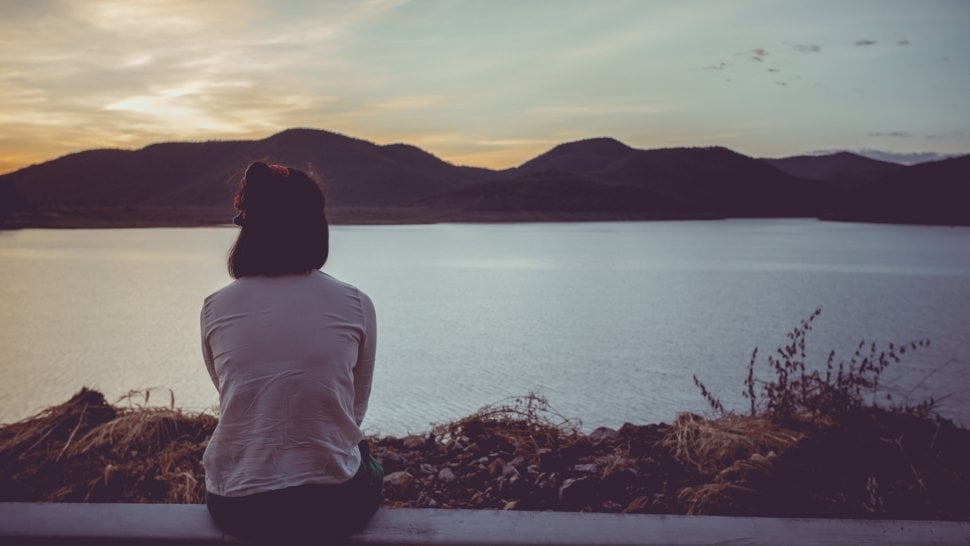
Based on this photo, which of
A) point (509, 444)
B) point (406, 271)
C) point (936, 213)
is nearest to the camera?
point (509, 444)

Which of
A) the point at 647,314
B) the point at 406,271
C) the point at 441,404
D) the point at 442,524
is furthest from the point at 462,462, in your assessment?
the point at 406,271

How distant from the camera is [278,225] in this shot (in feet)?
6.22

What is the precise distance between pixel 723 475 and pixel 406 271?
→ 69.2ft

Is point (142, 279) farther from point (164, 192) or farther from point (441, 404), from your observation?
point (164, 192)

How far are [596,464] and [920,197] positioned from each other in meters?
93.3

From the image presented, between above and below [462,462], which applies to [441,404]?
below

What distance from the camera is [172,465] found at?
147 inches

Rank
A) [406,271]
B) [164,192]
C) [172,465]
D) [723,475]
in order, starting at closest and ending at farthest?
[723,475] < [172,465] < [406,271] < [164,192]

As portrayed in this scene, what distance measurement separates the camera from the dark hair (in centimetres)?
186

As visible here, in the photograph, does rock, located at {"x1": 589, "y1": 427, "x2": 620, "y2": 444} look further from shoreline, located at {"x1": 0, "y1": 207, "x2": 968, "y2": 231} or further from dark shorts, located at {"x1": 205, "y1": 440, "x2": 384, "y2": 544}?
shoreline, located at {"x1": 0, "y1": 207, "x2": 968, "y2": 231}

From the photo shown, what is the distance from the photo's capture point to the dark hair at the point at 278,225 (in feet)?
6.11

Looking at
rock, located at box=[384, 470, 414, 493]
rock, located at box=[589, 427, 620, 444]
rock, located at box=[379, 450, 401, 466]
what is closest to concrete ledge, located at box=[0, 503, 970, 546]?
rock, located at box=[384, 470, 414, 493]

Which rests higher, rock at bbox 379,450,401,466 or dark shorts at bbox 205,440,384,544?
dark shorts at bbox 205,440,384,544

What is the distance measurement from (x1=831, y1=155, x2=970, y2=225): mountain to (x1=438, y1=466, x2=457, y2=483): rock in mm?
84179
